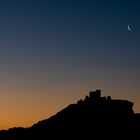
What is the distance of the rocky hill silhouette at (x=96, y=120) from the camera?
17425cm

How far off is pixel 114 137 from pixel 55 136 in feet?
84.4

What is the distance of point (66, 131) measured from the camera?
181250 mm

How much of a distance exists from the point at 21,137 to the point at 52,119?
17.9m

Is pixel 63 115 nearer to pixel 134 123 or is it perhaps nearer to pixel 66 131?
pixel 66 131

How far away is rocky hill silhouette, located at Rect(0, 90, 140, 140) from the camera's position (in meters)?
174

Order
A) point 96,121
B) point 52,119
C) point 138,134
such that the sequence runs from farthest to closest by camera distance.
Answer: point 52,119, point 96,121, point 138,134

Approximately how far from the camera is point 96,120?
7028 inches

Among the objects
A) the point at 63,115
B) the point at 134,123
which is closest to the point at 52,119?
the point at 63,115

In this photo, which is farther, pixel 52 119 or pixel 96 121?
pixel 52 119

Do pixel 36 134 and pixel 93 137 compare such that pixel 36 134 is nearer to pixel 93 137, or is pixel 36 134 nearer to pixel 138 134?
pixel 93 137

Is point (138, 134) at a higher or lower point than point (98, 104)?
lower

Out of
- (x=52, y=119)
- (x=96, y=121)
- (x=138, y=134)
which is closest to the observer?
(x=138, y=134)

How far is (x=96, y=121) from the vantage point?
178375 mm

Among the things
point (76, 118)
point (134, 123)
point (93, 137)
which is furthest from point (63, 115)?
point (134, 123)
